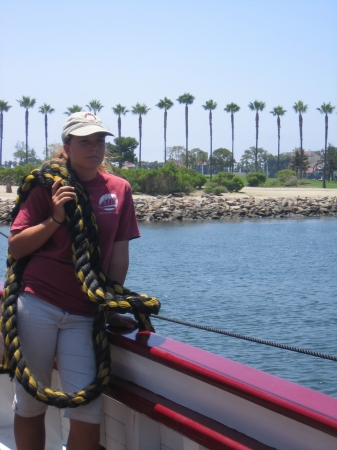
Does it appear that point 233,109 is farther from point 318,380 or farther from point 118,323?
point 118,323

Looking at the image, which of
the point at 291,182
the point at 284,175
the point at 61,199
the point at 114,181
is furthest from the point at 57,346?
the point at 284,175

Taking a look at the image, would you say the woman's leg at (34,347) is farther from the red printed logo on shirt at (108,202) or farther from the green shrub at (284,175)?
the green shrub at (284,175)

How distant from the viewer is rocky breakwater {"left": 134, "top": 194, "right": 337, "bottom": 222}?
46.2 metres

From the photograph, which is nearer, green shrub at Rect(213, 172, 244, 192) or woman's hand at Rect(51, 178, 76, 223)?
woman's hand at Rect(51, 178, 76, 223)

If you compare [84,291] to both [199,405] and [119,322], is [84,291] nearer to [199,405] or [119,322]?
[119,322]

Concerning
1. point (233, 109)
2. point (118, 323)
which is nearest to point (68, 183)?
point (118, 323)

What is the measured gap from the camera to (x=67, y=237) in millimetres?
2658

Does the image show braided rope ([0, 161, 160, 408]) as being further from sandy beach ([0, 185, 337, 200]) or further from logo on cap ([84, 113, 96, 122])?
sandy beach ([0, 185, 337, 200])

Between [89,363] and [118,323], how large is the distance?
309mm

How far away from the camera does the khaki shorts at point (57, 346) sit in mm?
2541

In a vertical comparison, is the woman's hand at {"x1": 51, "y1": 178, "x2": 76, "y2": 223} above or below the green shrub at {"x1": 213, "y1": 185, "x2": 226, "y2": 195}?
above

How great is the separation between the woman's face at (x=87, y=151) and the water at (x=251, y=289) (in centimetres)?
720

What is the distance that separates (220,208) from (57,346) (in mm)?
47260

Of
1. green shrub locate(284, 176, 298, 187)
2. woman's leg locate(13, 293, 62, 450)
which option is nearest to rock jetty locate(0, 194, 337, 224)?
green shrub locate(284, 176, 298, 187)
